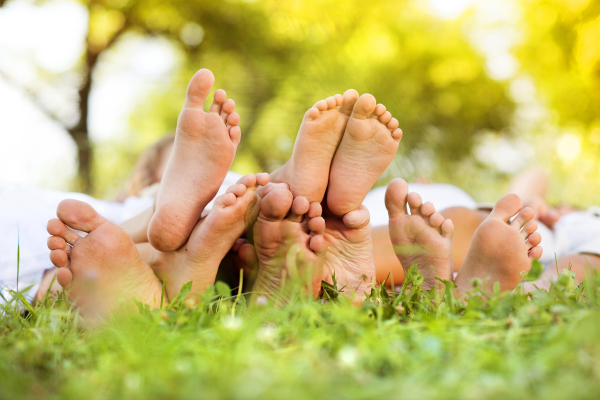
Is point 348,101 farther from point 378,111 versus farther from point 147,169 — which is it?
point 147,169

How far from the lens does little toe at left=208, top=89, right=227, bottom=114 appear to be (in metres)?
0.83

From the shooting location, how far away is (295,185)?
0.81m

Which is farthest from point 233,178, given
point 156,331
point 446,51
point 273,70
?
point 446,51

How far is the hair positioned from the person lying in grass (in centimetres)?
110

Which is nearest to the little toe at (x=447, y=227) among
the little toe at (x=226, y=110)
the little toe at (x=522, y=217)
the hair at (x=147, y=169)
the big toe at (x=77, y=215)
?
the little toe at (x=522, y=217)

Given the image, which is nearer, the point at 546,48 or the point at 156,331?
the point at 156,331

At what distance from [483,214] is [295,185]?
2.10 ft

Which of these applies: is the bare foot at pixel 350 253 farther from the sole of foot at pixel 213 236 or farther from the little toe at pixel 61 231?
the little toe at pixel 61 231

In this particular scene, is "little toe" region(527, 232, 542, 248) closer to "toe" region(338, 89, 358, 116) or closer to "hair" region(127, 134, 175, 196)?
"toe" region(338, 89, 358, 116)

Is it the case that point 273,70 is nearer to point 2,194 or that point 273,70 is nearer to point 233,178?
point 233,178

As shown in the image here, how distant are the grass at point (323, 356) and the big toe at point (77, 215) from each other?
19cm

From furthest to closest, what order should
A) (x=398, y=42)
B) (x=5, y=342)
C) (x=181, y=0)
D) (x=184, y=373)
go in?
(x=398, y=42) → (x=181, y=0) → (x=5, y=342) → (x=184, y=373)

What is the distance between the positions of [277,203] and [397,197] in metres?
0.24

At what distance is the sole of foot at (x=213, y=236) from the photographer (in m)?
0.76
